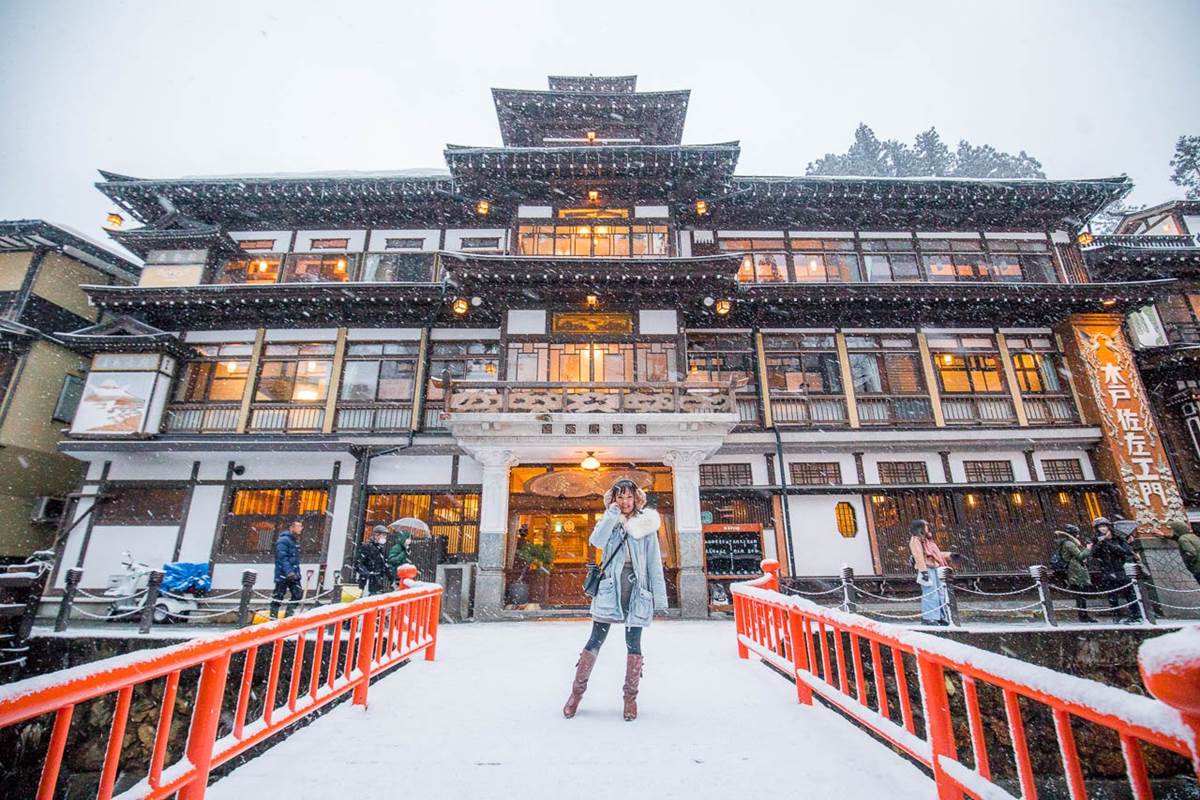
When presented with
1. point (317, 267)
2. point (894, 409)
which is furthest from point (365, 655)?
point (894, 409)

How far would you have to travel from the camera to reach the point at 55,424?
1603cm

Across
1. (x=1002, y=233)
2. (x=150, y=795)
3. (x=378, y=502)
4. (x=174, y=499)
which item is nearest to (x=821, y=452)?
(x=1002, y=233)

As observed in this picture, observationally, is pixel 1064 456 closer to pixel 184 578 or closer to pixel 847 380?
pixel 847 380

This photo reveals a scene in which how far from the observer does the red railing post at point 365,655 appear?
16.5 feet

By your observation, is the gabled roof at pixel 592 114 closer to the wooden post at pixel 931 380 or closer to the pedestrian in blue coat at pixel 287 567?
the wooden post at pixel 931 380

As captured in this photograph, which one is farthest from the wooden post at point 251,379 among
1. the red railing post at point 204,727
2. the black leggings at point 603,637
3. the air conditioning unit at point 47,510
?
the black leggings at point 603,637

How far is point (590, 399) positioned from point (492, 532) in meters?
4.10

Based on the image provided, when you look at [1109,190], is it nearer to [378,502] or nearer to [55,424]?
[378,502]

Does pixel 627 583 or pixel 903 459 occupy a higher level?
pixel 903 459

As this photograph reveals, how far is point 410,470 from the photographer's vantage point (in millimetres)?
14914

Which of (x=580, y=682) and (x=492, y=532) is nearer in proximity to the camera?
(x=580, y=682)

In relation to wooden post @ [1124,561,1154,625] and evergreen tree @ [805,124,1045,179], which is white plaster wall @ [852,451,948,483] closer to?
wooden post @ [1124,561,1154,625]

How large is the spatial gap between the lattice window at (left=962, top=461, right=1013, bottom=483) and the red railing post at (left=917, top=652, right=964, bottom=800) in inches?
581

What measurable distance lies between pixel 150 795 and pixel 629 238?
15.7 metres
